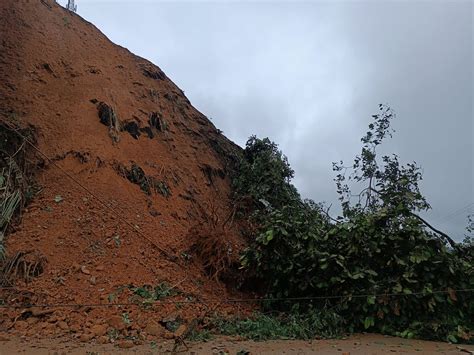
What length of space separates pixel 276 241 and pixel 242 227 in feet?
10.3

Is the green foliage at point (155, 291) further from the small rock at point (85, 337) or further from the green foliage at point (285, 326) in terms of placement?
the small rock at point (85, 337)

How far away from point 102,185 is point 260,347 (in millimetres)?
5314

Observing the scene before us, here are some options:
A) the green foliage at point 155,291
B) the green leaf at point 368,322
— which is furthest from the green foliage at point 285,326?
the green foliage at point 155,291

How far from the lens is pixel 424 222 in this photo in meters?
7.92

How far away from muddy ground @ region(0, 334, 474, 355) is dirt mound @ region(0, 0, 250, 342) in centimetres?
37

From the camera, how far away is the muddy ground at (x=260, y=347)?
5.45m

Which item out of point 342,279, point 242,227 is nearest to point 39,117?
point 242,227

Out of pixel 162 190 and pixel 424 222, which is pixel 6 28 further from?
pixel 424 222

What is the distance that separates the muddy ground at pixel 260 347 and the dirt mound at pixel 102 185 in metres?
0.37

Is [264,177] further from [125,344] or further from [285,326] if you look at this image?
[125,344]

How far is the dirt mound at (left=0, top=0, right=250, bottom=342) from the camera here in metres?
6.85

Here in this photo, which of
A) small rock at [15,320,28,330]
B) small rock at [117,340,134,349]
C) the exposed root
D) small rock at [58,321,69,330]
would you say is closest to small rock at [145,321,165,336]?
small rock at [117,340,134,349]

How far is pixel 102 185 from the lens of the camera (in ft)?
31.4

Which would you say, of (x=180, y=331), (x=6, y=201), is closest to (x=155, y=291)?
(x=180, y=331)
